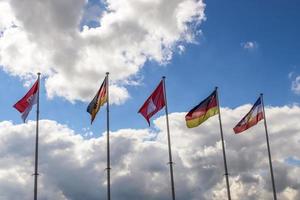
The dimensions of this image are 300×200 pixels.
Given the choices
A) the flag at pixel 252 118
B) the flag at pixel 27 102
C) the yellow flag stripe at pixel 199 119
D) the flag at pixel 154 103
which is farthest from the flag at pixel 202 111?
the flag at pixel 27 102

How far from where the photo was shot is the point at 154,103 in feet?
155

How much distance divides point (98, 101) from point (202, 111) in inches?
394

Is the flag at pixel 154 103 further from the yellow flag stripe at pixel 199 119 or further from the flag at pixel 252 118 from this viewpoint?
the flag at pixel 252 118

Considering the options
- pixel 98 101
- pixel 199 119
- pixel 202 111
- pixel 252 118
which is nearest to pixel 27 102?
pixel 98 101

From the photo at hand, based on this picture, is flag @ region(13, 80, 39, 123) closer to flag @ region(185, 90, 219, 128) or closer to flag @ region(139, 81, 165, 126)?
flag @ region(139, 81, 165, 126)

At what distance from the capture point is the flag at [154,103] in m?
46.2

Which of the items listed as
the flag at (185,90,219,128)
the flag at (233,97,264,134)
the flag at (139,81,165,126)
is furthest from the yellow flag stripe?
the flag at (139,81,165,126)

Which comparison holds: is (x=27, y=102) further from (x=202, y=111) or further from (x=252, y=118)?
(x=252, y=118)

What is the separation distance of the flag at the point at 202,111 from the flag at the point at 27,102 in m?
14.3

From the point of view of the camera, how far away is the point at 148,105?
46.7m

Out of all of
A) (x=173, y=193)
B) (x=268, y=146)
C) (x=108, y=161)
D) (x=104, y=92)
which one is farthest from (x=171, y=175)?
(x=268, y=146)

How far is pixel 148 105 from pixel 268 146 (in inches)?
654

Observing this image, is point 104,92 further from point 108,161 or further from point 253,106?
point 253,106

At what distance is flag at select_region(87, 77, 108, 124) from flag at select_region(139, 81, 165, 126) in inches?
160
